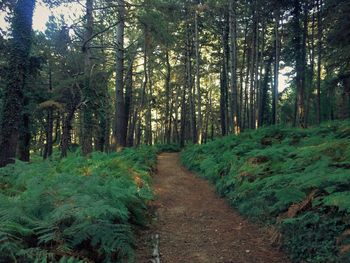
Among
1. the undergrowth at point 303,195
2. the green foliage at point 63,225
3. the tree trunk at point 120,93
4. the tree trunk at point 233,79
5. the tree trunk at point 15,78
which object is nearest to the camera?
the green foliage at point 63,225

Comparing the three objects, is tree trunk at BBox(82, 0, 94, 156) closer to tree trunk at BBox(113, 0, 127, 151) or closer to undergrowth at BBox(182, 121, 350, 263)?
tree trunk at BBox(113, 0, 127, 151)

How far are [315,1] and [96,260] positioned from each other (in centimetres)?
2403

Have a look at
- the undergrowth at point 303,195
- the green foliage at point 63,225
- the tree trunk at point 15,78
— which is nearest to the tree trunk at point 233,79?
the undergrowth at point 303,195

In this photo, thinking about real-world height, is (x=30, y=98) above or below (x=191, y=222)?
above

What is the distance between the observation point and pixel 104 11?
1532cm

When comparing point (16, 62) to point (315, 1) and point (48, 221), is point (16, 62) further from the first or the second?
point (315, 1)

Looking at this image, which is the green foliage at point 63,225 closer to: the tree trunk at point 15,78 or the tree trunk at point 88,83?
the tree trunk at point 15,78

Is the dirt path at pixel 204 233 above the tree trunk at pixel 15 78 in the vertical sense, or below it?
below

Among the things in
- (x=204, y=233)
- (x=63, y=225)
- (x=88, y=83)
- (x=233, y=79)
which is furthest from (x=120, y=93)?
(x=63, y=225)

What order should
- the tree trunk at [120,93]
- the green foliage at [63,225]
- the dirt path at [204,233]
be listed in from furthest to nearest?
the tree trunk at [120,93]
the dirt path at [204,233]
the green foliage at [63,225]

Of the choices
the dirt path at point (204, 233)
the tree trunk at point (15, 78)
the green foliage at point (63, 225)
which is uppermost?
the tree trunk at point (15, 78)

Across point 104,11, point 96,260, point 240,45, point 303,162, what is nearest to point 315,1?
point 240,45

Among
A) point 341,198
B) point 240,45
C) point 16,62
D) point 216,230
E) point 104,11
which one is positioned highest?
point 240,45

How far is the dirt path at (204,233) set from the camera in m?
5.16
